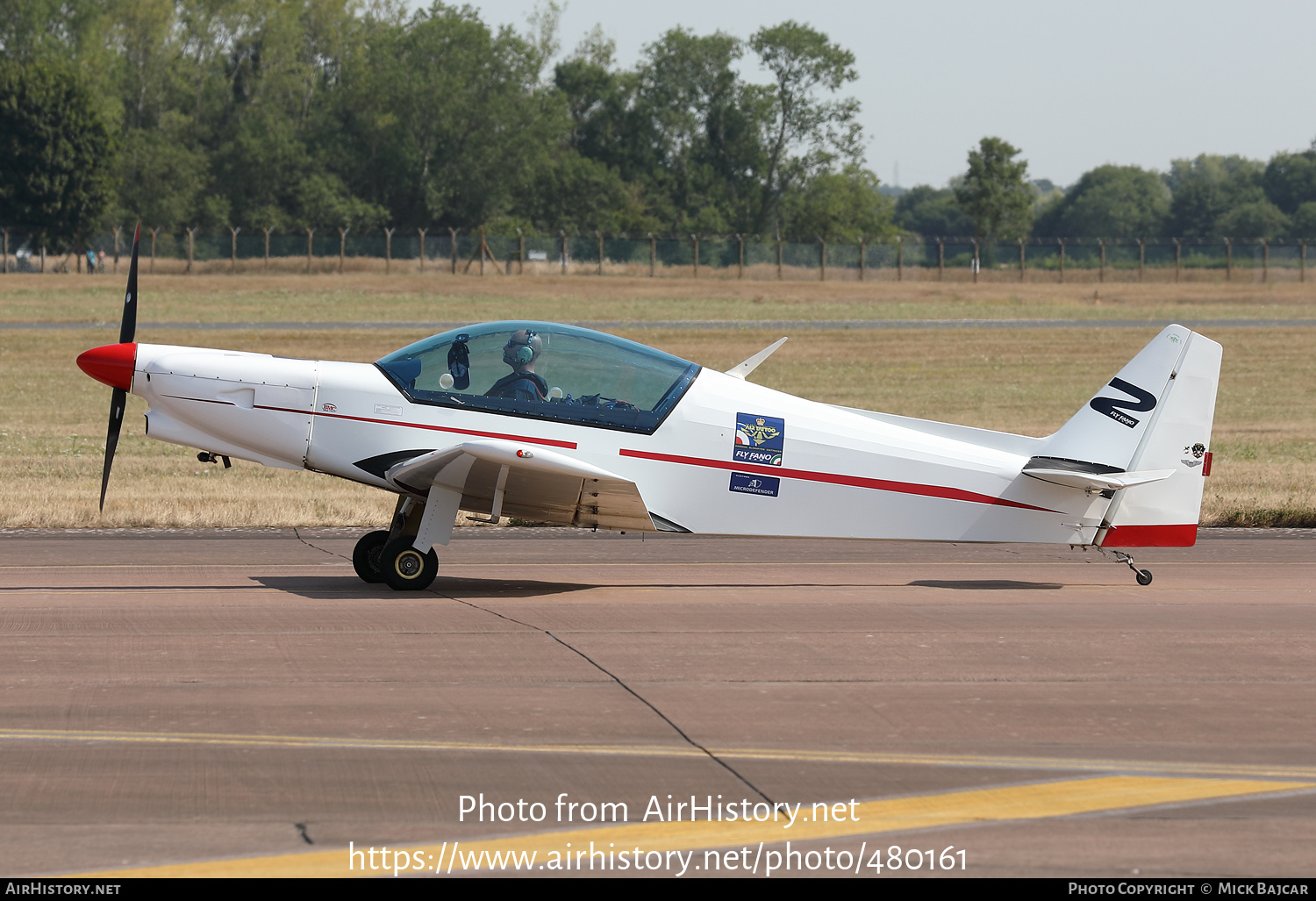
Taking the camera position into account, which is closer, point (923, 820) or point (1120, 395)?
point (923, 820)

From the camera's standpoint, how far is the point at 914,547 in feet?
46.0

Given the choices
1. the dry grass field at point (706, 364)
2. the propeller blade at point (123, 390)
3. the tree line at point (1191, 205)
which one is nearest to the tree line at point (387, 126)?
the tree line at point (1191, 205)

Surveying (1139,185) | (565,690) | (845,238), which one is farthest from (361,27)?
(565,690)

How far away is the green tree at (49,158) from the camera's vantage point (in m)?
72.1

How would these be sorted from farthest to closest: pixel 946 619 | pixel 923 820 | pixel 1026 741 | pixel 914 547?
pixel 914 547 < pixel 946 619 < pixel 1026 741 < pixel 923 820

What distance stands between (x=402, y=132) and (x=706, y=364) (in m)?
58.9

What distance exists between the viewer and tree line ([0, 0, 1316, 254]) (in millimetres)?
Answer: 77125

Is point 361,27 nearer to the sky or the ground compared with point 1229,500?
nearer to the sky

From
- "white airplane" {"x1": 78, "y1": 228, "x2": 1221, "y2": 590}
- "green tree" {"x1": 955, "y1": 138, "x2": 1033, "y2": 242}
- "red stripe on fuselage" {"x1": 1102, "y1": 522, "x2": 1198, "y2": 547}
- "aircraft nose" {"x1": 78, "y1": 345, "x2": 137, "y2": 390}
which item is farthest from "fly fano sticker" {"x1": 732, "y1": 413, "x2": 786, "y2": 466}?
"green tree" {"x1": 955, "y1": 138, "x2": 1033, "y2": 242}

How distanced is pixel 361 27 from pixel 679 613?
10012 centimetres

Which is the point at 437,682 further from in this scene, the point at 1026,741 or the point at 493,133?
the point at 493,133

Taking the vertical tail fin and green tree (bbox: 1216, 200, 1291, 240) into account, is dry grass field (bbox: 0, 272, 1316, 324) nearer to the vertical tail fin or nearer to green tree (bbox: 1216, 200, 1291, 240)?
the vertical tail fin

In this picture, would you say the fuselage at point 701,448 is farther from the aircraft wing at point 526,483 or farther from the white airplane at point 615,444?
the aircraft wing at point 526,483

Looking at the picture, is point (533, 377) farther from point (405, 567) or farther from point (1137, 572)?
point (1137, 572)
